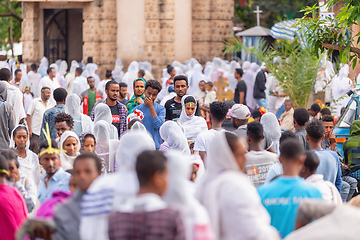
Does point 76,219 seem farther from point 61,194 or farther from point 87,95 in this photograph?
point 87,95

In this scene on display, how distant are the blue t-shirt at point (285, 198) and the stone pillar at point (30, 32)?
1915 centimetres

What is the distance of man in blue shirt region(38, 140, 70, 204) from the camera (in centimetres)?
598

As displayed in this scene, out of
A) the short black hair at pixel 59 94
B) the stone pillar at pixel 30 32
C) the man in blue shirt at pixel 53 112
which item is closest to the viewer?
the man in blue shirt at pixel 53 112

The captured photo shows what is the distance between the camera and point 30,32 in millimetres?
23484

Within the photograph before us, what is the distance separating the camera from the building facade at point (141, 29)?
72.9 ft

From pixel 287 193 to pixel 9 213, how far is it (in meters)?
1.95

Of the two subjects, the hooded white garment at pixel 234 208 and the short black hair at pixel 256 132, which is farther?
the short black hair at pixel 256 132

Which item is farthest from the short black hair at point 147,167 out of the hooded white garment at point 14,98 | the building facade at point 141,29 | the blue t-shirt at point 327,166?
the building facade at point 141,29

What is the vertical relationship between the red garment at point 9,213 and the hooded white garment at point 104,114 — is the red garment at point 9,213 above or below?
below

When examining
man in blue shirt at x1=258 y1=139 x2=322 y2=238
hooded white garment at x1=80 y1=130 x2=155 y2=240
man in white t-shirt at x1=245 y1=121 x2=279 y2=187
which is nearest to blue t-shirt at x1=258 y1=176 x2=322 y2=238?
man in blue shirt at x1=258 y1=139 x2=322 y2=238

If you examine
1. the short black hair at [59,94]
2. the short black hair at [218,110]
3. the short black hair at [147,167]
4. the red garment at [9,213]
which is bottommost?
the red garment at [9,213]

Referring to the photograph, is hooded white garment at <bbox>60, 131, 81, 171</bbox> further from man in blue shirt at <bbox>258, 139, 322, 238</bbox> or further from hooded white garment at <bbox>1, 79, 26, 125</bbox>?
hooded white garment at <bbox>1, 79, 26, 125</bbox>

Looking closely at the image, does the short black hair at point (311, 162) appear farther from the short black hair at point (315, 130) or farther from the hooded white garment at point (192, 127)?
the hooded white garment at point (192, 127)

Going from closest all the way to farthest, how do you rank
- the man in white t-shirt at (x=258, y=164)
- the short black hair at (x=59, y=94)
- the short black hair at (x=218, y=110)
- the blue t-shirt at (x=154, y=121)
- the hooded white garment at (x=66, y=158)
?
the man in white t-shirt at (x=258, y=164) → the hooded white garment at (x=66, y=158) → the short black hair at (x=218, y=110) → the blue t-shirt at (x=154, y=121) → the short black hair at (x=59, y=94)
